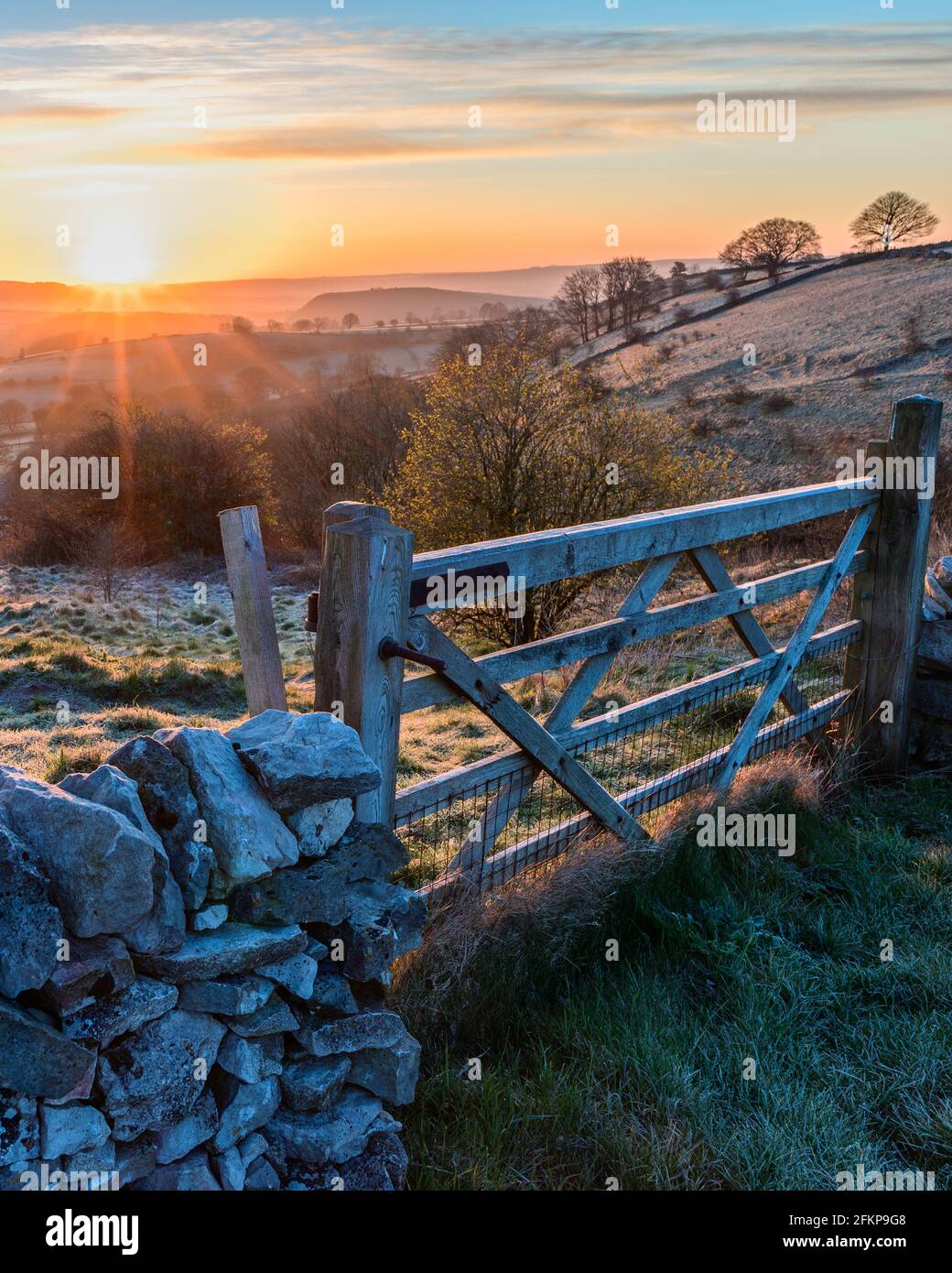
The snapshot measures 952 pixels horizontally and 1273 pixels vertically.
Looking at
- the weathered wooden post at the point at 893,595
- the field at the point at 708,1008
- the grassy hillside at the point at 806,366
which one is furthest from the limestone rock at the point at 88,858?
the grassy hillside at the point at 806,366

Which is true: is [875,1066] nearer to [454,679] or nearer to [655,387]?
[454,679]

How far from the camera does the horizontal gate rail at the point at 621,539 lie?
3.27 metres

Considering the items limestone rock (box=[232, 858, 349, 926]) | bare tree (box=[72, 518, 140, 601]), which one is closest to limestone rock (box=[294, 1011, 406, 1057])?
limestone rock (box=[232, 858, 349, 926])

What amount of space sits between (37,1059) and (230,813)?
63 centimetres

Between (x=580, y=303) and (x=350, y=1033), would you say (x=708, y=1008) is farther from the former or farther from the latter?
(x=580, y=303)

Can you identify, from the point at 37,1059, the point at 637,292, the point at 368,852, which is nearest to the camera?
the point at 37,1059

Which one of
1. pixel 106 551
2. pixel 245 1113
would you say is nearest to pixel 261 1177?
pixel 245 1113

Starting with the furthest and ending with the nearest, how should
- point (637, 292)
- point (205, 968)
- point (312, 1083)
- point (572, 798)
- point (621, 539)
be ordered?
point (637, 292) → point (572, 798) → point (621, 539) → point (312, 1083) → point (205, 968)

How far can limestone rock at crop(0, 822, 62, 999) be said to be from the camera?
193 cm

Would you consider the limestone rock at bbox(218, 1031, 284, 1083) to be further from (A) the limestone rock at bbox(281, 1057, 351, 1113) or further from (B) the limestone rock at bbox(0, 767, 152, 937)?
(B) the limestone rock at bbox(0, 767, 152, 937)

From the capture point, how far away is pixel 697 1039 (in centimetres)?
326

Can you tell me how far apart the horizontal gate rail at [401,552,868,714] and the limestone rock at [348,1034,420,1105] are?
Answer: 94 centimetres

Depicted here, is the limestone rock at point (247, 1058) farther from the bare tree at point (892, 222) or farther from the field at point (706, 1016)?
the bare tree at point (892, 222)

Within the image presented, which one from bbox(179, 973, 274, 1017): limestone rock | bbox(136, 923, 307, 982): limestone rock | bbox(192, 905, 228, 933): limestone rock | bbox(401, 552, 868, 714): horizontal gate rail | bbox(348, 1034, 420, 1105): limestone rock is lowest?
bbox(348, 1034, 420, 1105): limestone rock
